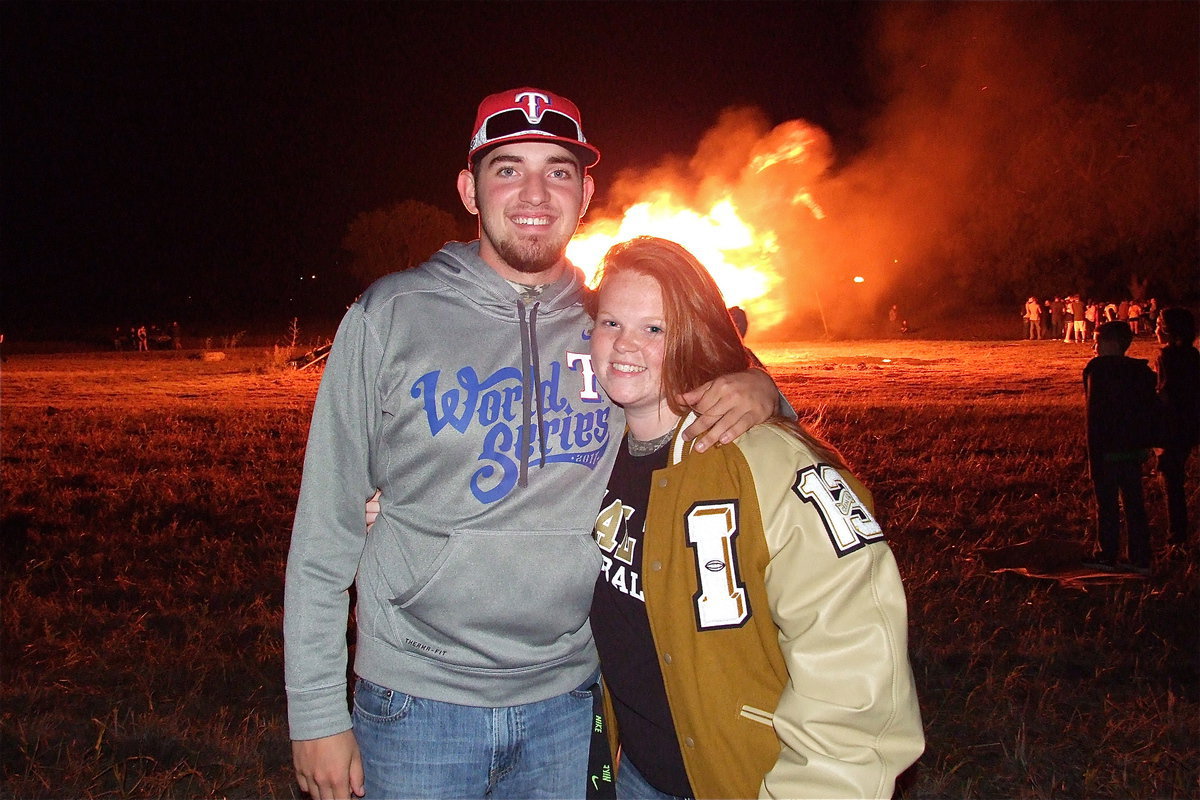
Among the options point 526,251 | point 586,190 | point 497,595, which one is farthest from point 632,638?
point 586,190

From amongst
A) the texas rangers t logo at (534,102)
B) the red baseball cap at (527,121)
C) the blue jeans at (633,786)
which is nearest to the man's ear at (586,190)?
the red baseball cap at (527,121)

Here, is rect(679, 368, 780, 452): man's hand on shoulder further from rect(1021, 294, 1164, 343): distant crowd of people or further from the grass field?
rect(1021, 294, 1164, 343): distant crowd of people

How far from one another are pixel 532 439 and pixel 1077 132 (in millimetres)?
39958

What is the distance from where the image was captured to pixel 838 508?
2020mm

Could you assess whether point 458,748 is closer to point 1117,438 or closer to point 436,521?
point 436,521

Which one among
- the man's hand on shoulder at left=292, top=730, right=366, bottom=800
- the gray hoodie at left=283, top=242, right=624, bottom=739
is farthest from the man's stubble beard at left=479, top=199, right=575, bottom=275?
the man's hand on shoulder at left=292, top=730, right=366, bottom=800

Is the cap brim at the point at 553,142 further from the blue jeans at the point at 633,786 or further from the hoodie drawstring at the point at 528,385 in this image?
the blue jeans at the point at 633,786

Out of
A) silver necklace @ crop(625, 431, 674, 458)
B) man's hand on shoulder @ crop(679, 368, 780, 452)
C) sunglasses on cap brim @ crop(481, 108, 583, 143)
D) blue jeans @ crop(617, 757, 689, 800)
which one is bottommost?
blue jeans @ crop(617, 757, 689, 800)

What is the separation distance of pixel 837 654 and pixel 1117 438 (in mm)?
6414

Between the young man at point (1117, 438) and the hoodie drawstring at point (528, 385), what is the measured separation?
6.05 meters

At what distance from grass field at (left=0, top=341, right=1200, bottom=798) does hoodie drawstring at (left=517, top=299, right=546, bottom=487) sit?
2.51 metres

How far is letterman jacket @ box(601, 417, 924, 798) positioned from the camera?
6.30 feet

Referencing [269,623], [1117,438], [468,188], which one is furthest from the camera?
[1117,438]

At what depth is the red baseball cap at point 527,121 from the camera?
2.76 m
